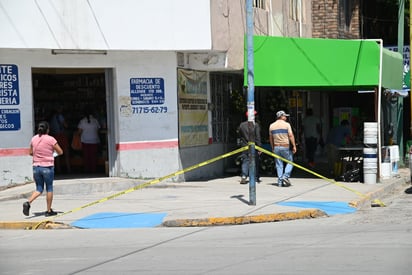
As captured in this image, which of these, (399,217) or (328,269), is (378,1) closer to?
(399,217)

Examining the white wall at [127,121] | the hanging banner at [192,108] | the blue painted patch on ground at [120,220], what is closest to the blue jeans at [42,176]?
the blue painted patch on ground at [120,220]

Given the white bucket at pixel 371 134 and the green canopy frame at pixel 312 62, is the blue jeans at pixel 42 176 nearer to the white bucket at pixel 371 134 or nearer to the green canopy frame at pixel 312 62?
the green canopy frame at pixel 312 62

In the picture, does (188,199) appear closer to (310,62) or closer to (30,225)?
(30,225)

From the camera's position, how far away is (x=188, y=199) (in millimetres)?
14766

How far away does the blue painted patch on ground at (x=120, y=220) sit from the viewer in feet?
39.8

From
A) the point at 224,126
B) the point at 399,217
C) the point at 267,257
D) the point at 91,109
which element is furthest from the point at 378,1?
the point at 267,257

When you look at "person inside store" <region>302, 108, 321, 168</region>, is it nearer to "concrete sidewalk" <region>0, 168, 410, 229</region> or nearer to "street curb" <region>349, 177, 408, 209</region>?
"concrete sidewalk" <region>0, 168, 410, 229</region>

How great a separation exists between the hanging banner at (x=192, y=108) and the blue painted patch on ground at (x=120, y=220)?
16.0 feet

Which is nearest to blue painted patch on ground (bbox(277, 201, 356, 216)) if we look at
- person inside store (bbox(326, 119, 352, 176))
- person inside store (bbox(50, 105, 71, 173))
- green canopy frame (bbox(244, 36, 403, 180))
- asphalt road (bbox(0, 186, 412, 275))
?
asphalt road (bbox(0, 186, 412, 275))

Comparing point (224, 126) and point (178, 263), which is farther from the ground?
point (224, 126)

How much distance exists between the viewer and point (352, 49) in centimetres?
1725

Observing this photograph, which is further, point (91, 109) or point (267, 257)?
point (91, 109)

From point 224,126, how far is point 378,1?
13.4m

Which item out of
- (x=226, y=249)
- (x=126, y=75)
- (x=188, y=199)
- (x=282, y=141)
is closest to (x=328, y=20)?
(x=282, y=141)
